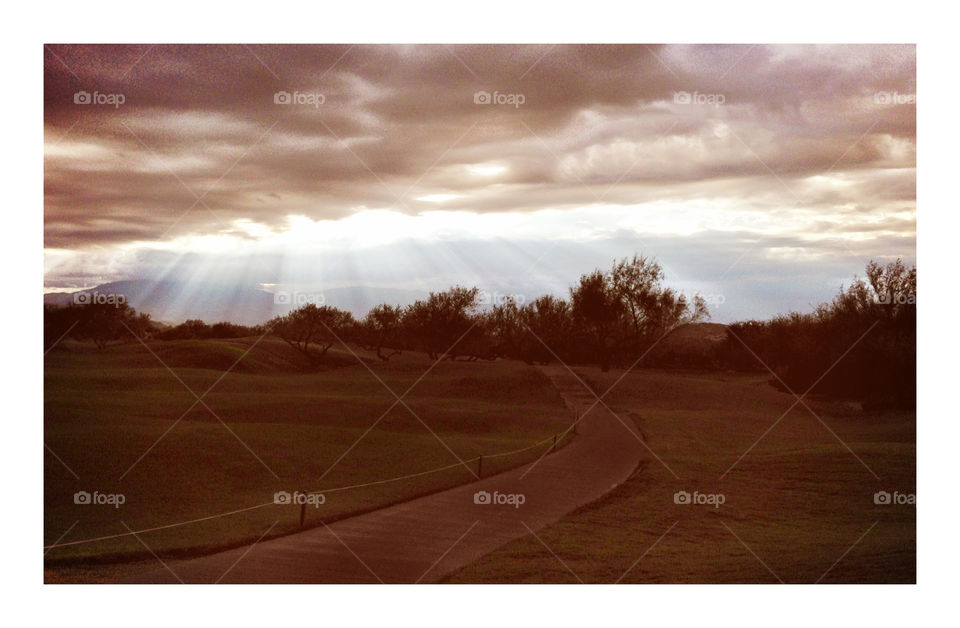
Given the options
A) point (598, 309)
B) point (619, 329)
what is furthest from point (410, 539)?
point (619, 329)

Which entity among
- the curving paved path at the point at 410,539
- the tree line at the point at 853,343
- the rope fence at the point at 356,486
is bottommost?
the curving paved path at the point at 410,539

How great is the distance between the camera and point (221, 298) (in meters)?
8.33

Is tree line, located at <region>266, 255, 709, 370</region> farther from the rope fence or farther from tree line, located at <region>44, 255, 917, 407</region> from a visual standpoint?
the rope fence

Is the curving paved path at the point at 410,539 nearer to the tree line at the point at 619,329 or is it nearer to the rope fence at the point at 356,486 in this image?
the rope fence at the point at 356,486

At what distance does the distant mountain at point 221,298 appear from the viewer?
812cm

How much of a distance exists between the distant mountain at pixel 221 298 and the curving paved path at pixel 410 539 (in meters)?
2.88

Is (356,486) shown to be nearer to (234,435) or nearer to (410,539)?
(410,539)

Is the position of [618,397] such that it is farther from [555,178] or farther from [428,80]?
[428,80]

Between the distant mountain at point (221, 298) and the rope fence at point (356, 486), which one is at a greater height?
the distant mountain at point (221, 298)

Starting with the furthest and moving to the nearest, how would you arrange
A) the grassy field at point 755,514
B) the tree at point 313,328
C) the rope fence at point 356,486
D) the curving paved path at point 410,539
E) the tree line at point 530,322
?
the tree at point 313,328
the tree line at point 530,322
the grassy field at point 755,514
the rope fence at point 356,486
the curving paved path at point 410,539

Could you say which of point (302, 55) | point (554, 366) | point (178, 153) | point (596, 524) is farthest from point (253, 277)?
point (596, 524)

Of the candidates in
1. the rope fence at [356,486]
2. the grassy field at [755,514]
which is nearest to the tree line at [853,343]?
the grassy field at [755,514]

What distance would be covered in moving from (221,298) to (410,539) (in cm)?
404

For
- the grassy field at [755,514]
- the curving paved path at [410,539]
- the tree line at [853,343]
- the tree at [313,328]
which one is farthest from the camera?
the tree at [313,328]
